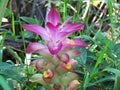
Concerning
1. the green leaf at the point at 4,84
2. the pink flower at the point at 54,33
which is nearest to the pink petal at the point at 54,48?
the pink flower at the point at 54,33

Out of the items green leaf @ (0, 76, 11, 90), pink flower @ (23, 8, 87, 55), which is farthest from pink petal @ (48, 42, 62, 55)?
green leaf @ (0, 76, 11, 90)

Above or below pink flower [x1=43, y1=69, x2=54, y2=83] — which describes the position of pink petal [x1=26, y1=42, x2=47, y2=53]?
above

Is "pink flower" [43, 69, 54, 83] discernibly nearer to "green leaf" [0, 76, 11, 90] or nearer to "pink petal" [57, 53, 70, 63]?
"pink petal" [57, 53, 70, 63]

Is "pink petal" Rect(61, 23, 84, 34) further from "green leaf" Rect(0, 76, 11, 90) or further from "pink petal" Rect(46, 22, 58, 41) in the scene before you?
"green leaf" Rect(0, 76, 11, 90)

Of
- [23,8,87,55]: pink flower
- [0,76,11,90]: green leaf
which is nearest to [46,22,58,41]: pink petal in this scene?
[23,8,87,55]: pink flower

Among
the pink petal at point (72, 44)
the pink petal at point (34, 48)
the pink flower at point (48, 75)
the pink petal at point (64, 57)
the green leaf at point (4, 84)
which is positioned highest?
the pink petal at point (72, 44)

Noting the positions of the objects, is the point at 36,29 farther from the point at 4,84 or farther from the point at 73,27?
the point at 4,84

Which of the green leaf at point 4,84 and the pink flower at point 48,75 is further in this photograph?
the green leaf at point 4,84

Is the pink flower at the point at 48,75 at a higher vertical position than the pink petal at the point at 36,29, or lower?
lower

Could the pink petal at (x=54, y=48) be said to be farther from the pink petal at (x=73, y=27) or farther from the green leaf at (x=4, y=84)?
the green leaf at (x=4, y=84)

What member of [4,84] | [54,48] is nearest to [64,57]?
[54,48]

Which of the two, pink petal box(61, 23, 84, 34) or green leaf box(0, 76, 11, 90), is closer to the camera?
pink petal box(61, 23, 84, 34)

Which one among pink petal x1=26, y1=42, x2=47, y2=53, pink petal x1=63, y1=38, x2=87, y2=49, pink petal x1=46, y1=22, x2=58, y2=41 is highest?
pink petal x1=46, y1=22, x2=58, y2=41
